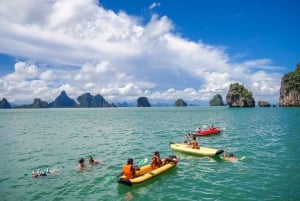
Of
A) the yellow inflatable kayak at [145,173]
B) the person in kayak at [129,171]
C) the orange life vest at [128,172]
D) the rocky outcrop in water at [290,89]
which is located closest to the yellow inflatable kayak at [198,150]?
the yellow inflatable kayak at [145,173]

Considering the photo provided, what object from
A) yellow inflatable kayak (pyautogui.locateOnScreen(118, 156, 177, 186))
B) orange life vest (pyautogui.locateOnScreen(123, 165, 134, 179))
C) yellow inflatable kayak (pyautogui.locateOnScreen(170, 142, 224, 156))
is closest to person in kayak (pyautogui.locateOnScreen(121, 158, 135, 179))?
orange life vest (pyautogui.locateOnScreen(123, 165, 134, 179))

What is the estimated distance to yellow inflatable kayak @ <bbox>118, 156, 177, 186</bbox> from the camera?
1806cm

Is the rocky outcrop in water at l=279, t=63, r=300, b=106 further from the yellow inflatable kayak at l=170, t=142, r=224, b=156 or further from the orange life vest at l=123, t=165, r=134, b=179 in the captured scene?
the orange life vest at l=123, t=165, r=134, b=179

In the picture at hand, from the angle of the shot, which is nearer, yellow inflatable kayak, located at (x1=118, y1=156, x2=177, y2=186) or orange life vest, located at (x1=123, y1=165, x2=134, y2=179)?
yellow inflatable kayak, located at (x1=118, y1=156, x2=177, y2=186)

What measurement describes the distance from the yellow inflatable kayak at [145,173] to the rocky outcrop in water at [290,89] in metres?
175

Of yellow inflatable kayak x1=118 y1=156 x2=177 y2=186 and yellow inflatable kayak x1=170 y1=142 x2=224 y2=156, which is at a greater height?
yellow inflatable kayak x1=170 y1=142 x2=224 y2=156

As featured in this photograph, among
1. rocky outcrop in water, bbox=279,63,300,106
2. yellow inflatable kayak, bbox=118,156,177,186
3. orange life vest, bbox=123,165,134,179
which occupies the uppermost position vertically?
rocky outcrop in water, bbox=279,63,300,106

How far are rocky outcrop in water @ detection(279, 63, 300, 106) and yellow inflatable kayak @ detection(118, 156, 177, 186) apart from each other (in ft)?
575

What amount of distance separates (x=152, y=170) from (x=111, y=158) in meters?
7.46

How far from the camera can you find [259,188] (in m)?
17.2

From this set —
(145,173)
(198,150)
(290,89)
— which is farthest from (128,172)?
(290,89)

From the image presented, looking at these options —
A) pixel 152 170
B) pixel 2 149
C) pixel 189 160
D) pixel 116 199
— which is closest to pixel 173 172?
pixel 152 170

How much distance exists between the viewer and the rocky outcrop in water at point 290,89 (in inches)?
6826

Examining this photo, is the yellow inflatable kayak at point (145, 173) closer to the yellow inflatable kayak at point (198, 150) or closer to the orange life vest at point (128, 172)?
the orange life vest at point (128, 172)
